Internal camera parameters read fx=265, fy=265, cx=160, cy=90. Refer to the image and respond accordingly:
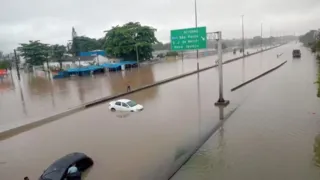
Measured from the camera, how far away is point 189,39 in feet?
68.7

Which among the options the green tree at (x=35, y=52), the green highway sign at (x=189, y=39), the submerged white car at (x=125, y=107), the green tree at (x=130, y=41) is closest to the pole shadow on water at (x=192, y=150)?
the submerged white car at (x=125, y=107)

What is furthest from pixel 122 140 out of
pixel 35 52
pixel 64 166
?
pixel 35 52

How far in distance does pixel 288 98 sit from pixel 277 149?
1053 centimetres

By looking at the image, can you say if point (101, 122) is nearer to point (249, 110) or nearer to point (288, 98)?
point (249, 110)

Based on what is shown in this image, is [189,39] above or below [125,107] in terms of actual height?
above

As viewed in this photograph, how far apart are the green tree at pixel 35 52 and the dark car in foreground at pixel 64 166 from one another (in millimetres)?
67052

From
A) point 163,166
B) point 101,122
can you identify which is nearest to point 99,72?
point 101,122

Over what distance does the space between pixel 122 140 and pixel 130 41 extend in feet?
163

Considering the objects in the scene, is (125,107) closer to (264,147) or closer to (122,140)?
(122,140)

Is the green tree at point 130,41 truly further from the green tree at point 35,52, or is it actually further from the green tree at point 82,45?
the green tree at point 82,45

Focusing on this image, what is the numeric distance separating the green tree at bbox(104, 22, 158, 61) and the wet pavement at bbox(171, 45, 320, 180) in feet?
151

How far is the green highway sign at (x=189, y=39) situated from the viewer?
20.1m

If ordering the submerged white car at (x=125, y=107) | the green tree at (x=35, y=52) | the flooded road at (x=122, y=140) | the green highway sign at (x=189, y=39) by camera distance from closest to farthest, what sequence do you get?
the flooded road at (x=122, y=140) → the submerged white car at (x=125, y=107) → the green highway sign at (x=189, y=39) → the green tree at (x=35, y=52)

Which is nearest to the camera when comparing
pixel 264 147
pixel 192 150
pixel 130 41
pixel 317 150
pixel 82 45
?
pixel 317 150
